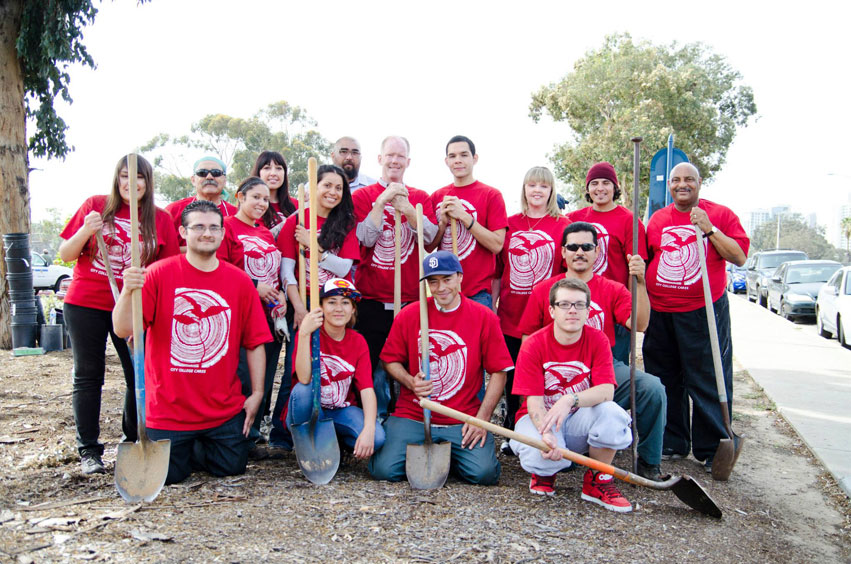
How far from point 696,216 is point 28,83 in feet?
33.1

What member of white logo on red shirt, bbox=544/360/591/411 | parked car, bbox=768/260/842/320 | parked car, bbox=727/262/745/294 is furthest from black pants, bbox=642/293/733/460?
parked car, bbox=727/262/745/294

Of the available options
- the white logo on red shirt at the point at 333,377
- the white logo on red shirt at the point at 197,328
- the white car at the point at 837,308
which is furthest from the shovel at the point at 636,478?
the white car at the point at 837,308

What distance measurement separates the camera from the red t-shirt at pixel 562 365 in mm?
3938

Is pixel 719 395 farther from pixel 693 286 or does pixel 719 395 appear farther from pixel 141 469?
pixel 141 469

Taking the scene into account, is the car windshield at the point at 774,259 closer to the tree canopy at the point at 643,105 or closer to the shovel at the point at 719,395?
the tree canopy at the point at 643,105

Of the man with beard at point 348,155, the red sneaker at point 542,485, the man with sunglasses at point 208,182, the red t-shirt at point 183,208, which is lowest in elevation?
the red sneaker at point 542,485

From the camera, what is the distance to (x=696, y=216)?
179 inches

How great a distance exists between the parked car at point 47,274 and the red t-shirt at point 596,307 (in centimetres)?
2296

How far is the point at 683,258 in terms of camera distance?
4.74 metres

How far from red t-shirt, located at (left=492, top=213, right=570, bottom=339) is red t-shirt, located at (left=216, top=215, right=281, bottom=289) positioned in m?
1.64

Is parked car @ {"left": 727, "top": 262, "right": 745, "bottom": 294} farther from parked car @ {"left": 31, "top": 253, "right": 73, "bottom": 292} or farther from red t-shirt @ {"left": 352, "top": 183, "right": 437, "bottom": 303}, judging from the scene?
red t-shirt @ {"left": 352, "top": 183, "right": 437, "bottom": 303}

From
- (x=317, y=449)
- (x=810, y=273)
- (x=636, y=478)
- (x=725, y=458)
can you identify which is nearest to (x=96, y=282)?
(x=317, y=449)

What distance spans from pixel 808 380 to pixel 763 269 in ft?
52.3

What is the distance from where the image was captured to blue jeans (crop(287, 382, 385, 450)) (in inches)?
162
